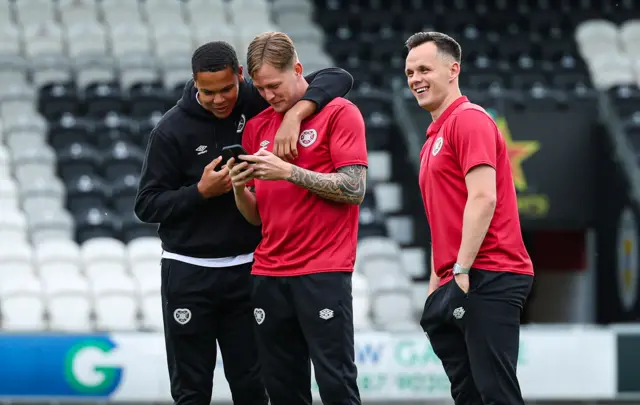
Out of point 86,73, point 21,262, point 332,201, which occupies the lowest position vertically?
point 21,262

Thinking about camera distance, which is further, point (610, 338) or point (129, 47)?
point (129, 47)

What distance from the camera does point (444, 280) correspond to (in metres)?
4.69

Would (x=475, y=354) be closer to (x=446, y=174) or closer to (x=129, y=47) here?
(x=446, y=174)

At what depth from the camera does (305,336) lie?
4.77 m

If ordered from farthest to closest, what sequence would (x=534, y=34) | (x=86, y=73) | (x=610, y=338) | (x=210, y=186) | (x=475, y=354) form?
(x=534, y=34) → (x=86, y=73) → (x=610, y=338) → (x=210, y=186) → (x=475, y=354)

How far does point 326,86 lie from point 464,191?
73 centimetres

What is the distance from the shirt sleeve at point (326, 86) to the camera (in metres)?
4.79

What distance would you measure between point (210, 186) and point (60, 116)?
812 centimetres

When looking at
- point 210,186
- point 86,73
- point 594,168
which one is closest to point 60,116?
point 86,73

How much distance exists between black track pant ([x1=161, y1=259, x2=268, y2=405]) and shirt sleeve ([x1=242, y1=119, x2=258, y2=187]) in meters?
0.47

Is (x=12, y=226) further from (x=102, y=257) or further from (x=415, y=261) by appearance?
(x=415, y=261)

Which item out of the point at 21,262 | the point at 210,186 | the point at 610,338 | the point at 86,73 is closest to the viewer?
the point at 210,186

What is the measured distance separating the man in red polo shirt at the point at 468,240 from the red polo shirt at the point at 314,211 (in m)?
0.31

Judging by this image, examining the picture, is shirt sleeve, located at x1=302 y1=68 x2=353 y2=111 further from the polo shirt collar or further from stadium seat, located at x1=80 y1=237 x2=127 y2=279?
stadium seat, located at x1=80 y1=237 x2=127 y2=279
